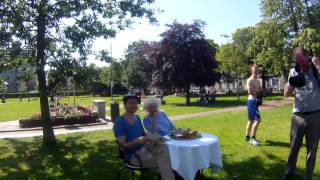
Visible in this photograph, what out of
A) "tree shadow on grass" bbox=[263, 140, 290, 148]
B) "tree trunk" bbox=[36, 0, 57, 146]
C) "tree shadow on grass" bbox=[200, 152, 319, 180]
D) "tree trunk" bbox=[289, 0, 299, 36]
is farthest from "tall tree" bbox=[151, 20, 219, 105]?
"tree shadow on grass" bbox=[200, 152, 319, 180]

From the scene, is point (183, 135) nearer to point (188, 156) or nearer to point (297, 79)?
point (188, 156)

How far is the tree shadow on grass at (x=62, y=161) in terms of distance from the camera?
8167 millimetres

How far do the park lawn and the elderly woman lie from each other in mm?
1160

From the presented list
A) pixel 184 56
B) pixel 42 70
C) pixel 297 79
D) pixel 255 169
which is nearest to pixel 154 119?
pixel 297 79

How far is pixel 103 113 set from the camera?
808 inches

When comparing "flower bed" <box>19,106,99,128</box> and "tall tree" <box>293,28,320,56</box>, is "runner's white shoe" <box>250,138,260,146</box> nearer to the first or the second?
"flower bed" <box>19,106,99,128</box>

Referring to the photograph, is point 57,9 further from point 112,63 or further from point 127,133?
point 127,133

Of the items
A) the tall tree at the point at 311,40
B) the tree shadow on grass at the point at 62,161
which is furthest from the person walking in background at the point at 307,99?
the tall tree at the point at 311,40

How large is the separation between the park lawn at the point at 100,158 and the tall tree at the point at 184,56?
21779mm

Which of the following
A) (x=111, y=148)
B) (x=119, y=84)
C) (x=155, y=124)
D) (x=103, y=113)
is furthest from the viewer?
(x=119, y=84)

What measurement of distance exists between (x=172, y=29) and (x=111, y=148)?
25405 millimetres

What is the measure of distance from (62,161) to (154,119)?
11.5 ft

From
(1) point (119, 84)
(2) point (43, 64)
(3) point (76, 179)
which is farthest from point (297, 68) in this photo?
(1) point (119, 84)

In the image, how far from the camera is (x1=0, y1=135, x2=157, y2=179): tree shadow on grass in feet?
26.8
